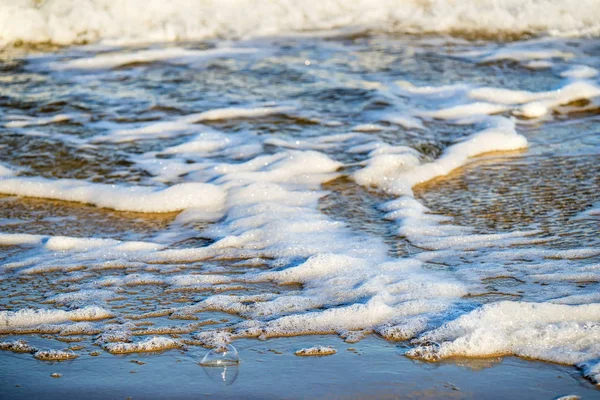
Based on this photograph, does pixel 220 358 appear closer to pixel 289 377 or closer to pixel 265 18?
pixel 289 377

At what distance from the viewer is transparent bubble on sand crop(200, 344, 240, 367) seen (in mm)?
2258

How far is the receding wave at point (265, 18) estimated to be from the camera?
7859mm

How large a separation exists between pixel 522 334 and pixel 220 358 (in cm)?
89

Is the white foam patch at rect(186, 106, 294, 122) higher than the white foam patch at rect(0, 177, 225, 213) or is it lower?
higher

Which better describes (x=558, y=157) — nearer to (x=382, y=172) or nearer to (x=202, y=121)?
(x=382, y=172)

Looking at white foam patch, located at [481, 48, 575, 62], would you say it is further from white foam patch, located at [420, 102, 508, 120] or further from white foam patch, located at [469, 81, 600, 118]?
white foam patch, located at [420, 102, 508, 120]

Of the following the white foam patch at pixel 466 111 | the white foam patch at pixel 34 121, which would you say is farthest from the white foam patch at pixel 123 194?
the white foam patch at pixel 466 111

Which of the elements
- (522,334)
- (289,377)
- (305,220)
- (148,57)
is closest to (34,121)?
(148,57)

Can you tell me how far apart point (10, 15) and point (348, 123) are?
14.4 ft

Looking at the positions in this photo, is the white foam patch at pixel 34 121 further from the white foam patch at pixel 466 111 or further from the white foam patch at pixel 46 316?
the white foam patch at pixel 46 316

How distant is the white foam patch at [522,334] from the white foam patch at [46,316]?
1022 millimetres

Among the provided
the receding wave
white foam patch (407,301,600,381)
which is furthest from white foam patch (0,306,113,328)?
the receding wave

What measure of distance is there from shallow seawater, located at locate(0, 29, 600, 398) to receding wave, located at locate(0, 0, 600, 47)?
3.54 feet

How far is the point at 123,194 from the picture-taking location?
13.0 feet
